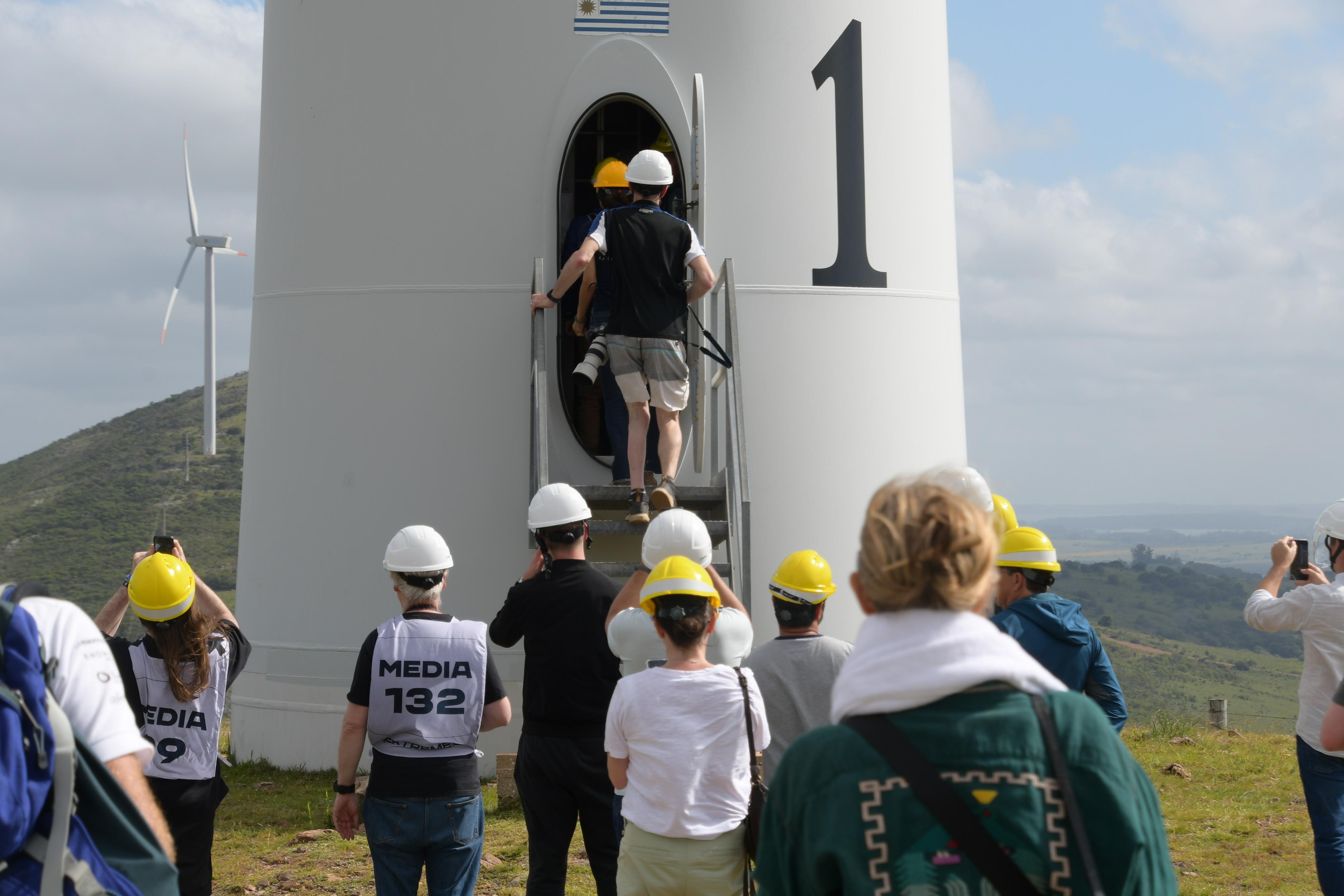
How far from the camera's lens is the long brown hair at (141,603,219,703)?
4.57m

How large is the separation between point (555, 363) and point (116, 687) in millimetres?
6329

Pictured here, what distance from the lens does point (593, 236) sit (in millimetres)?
7246

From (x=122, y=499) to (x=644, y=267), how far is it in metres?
74.8

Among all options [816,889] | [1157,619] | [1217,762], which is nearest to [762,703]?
[816,889]

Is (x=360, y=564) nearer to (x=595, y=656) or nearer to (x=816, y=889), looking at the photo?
(x=595, y=656)

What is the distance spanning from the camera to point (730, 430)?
787 centimetres

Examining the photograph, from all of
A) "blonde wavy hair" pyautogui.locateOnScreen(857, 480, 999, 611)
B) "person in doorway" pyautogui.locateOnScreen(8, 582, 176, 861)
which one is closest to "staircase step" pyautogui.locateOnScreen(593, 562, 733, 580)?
"person in doorway" pyautogui.locateOnScreen(8, 582, 176, 861)

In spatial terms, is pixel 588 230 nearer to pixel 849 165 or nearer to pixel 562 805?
pixel 849 165

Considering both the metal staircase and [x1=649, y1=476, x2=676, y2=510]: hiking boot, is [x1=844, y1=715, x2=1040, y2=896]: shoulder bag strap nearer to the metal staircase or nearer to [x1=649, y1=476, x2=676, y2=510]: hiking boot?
[x1=649, y1=476, x2=676, y2=510]: hiking boot

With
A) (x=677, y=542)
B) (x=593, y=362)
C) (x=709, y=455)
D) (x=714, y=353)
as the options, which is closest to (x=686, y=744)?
(x=677, y=542)

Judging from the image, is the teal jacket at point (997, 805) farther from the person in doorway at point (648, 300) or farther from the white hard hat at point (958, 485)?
the person in doorway at point (648, 300)

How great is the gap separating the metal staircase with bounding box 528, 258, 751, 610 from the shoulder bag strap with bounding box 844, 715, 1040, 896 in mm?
4973

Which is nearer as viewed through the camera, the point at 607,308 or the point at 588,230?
the point at 607,308

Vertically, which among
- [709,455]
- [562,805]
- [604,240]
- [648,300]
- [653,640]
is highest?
[604,240]
